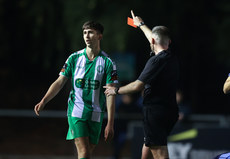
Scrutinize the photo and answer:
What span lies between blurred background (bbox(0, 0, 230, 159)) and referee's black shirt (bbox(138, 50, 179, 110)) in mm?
6359

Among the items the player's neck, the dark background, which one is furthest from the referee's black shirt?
the dark background

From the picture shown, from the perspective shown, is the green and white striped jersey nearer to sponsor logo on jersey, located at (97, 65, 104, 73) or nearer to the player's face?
sponsor logo on jersey, located at (97, 65, 104, 73)

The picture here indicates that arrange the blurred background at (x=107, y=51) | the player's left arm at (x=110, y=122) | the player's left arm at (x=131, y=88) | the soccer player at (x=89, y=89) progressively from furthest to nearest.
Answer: the blurred background at (x=107, y=51), the soccer player at (x=89, y=89), the player's left arm at (x=110, y=122), the player's left arm at (x=131, y=88)

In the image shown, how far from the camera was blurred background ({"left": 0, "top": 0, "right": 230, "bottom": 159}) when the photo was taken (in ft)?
46.5

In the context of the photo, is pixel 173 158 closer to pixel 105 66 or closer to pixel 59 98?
pixel 105 66

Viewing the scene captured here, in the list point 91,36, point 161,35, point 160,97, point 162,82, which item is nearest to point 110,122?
point 160,97

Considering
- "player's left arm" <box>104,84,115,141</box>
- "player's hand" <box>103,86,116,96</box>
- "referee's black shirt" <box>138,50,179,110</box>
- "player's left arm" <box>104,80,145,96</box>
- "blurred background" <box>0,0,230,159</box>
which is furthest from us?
"blurred background" <box>0,0,230,159</box>

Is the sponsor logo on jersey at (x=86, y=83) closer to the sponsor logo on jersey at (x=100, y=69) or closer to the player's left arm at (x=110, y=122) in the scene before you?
the sponsor logo on jersey at (x=100, y=69)

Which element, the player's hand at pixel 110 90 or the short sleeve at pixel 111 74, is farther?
the short sleeve at pixel 111 74

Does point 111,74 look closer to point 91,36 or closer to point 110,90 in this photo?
point 110,90

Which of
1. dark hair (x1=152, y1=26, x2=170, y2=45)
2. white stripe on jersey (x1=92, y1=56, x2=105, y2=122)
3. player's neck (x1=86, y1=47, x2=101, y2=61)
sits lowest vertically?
white stripe on jersey (x1=92, y1=56, x2=105, y2=122)

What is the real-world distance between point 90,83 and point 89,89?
84 millimetres

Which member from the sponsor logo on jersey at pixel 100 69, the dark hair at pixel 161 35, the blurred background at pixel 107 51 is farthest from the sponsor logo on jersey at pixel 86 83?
the blurred background at pixel 107 51

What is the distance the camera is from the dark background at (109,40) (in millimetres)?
14578
